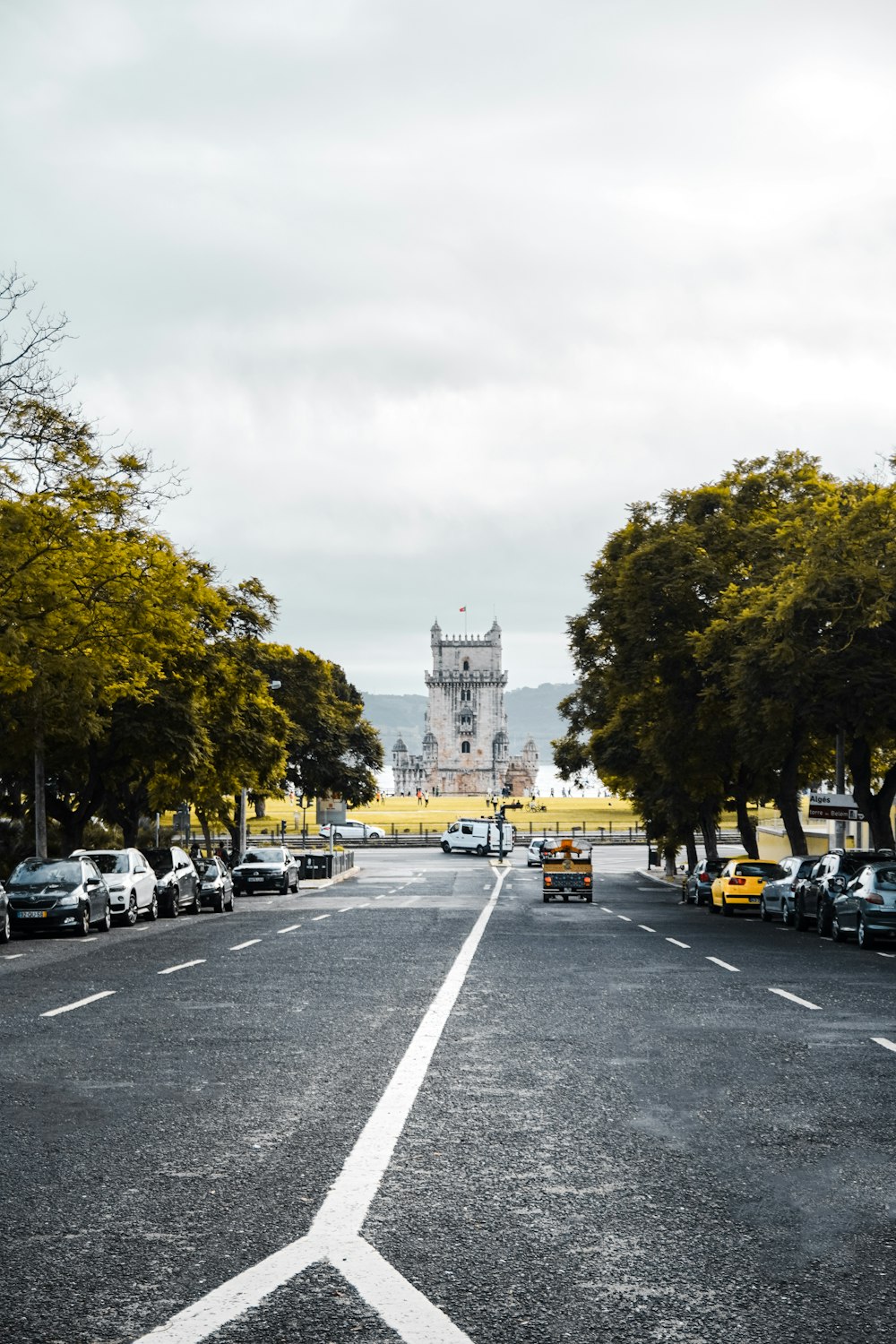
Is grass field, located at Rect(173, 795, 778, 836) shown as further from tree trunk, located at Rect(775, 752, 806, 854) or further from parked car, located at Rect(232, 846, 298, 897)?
tree trunk, located at Rect(775, 752, 806, 854)

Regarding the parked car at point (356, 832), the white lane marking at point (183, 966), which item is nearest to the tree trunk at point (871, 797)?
the white lane marking at point (183, 966)

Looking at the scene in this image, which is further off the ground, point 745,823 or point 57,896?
point 745,823

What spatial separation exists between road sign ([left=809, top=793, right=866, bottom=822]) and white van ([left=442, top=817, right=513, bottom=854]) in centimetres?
6179

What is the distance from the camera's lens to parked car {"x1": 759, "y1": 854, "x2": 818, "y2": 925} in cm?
3344

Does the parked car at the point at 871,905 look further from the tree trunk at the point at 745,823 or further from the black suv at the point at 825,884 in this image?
the tree trunk at the point at 745,823

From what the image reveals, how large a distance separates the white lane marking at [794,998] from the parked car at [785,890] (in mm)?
15923

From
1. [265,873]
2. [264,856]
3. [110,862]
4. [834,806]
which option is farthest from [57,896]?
[264,856]

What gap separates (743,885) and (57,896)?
18439mm

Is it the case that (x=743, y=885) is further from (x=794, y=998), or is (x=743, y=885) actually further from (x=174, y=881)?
(x=794, y=998)

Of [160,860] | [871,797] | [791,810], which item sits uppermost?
[871,797]

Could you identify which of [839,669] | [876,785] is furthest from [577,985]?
[876,785]

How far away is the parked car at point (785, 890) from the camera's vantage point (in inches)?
1316

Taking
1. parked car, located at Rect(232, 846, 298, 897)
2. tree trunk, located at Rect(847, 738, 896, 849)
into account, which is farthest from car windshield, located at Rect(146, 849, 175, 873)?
tree trunk, located at Rect(847, 738, 896, 849)

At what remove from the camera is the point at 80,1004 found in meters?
16.2
